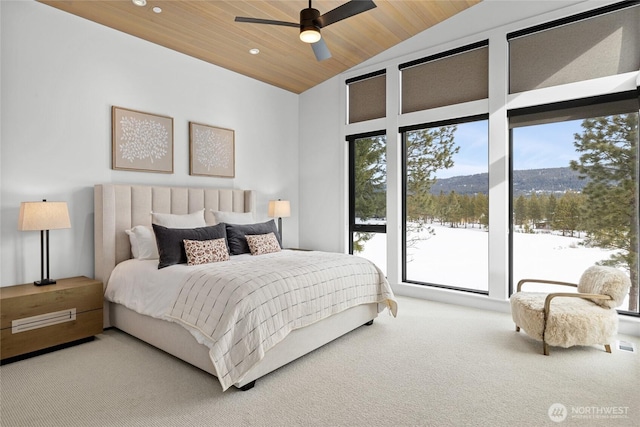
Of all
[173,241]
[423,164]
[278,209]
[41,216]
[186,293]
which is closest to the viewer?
[186,293]

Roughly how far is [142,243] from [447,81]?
162 inches

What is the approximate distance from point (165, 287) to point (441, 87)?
13.2ft

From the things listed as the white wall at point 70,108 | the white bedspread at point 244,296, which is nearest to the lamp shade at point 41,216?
the white wall at point 70,108

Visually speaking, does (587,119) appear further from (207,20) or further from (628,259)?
(207,20)

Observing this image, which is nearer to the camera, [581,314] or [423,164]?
[581,314]

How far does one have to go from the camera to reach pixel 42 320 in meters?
2.95

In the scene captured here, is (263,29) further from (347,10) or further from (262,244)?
(262,244)

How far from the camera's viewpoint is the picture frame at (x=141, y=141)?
153 inches

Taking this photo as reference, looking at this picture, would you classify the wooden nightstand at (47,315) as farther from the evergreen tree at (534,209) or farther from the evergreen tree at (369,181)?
the evergreen tree at (534,209)

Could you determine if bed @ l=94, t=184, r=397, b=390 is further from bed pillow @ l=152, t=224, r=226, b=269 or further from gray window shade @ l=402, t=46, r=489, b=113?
gray window shade @ l=402, t=46, r=489, b=113

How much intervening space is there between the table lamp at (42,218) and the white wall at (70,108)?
A: 0.25 m

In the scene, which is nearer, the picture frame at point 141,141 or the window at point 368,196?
the picture frame at point 141,141

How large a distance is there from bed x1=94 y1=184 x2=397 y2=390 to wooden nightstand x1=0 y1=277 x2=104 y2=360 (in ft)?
0.81

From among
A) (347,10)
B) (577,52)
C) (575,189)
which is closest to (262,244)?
(347,10)
